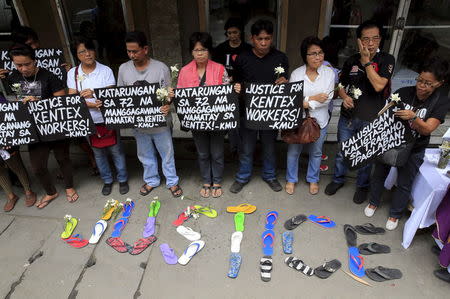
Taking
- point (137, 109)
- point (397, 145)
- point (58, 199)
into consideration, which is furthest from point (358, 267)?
point (58, 199)

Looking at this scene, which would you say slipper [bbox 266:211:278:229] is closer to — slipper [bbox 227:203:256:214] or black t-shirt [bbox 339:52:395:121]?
slipper [bbox 227:203:256:214]

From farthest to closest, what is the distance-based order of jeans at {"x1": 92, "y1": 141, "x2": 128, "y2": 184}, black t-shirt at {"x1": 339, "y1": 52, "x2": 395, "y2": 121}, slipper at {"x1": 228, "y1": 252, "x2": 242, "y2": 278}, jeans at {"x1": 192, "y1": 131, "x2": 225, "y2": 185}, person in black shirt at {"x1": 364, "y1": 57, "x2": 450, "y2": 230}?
jeans at {"x1": 92, "y1": 141, "x2": 128, "y2": 184} → jeans at {"x1": 192, "y1": 131, "x2": 225, "y2": 185} → black t-shirt at {"x1": 339, "y1": 52, "x2": 395, "y2": 121} → slipper at {"x1": 228, "y1": 252, "x2": 242, "y2": 278} → person in black shirt at {"x1": 364, "y1": 57, "x2": 450, "y2": 230}

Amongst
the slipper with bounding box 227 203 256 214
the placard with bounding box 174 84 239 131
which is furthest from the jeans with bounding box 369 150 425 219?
the placard with bounding box 174 84 239 131

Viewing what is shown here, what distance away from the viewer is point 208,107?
12.0ft

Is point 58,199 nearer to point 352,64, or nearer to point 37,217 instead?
point 37,217

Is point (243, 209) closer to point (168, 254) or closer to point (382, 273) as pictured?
point (168, 254)

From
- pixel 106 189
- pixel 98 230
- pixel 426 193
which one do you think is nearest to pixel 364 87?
pixel 426 193

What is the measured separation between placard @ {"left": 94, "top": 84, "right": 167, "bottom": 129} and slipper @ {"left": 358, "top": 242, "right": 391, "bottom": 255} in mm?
2635

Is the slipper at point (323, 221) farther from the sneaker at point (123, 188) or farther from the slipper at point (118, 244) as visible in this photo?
the sneaker at point (123, 188)

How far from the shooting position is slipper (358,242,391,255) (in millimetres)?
3363

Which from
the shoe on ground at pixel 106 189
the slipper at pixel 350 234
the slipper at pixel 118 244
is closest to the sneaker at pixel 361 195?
the slipper at pixel 350 234

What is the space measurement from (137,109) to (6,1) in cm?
502

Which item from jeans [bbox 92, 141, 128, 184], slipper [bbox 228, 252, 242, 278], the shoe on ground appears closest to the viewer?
slipper [bbox 228, 252, 242, 278]

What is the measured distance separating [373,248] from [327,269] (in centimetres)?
62
